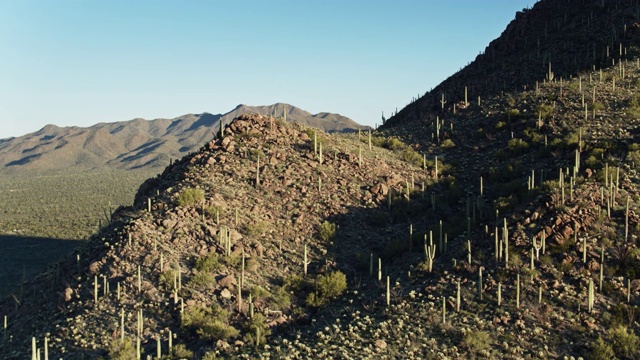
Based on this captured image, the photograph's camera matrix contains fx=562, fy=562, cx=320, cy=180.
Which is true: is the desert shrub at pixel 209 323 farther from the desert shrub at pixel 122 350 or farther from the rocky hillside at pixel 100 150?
the rocky hillside at pixel 100 150

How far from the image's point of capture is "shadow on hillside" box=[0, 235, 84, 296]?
33062mm

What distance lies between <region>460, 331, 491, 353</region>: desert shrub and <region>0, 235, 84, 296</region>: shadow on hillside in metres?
25.0

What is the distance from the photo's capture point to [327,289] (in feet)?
57.3

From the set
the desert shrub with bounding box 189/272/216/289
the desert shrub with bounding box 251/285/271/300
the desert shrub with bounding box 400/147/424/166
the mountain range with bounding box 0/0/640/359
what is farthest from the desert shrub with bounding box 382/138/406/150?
the desert shrub with bounding box 189/272/216/289

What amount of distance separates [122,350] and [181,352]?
1.52m

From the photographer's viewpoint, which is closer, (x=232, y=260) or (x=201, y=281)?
(x=201, y=281)

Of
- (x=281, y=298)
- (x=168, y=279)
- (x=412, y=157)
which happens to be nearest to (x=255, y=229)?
(x=281, y=298)

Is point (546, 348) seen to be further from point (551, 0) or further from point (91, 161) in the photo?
point (91, 161)

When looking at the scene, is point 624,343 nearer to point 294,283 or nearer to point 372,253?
point 372,253

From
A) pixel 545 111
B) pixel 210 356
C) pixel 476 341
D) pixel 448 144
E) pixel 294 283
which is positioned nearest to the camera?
pixel 476 341

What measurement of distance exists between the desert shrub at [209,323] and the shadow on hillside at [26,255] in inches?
720

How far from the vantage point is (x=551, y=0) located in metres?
43.8

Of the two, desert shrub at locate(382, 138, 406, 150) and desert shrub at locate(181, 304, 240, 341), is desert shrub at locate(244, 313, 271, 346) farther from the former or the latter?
desert shrub at locate(382, 138, 406, 150)

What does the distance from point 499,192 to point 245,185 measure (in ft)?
34.2
